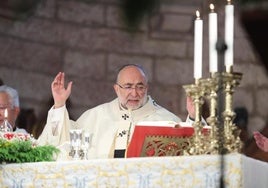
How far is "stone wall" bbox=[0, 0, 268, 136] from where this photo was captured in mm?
9391

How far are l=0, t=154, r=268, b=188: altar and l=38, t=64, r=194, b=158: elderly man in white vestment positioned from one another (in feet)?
3.85

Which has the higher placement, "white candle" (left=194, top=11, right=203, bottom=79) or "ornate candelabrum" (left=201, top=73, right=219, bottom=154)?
"white candle" (left=194, top=11, right=203, bottom=79)

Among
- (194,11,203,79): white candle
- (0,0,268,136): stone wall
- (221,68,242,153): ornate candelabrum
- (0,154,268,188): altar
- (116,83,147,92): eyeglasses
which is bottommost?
(0,154,268,188): altar

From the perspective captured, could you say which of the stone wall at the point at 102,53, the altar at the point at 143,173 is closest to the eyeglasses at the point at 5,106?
the stone wall at the point at 102,53

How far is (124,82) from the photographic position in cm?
725

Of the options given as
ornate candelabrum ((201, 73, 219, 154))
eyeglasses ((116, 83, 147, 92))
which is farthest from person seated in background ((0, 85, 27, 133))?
ornate candelabrum ((201, 73, 219, 154))

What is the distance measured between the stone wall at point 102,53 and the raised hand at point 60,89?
256cm

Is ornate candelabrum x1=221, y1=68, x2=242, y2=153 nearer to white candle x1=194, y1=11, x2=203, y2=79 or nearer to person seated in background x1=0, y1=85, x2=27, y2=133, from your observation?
white candle x1=194, y1=11, x2=203, y2=79

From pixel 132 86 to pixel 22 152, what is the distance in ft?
5.62

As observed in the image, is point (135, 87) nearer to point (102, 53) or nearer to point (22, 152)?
point (22, 152)

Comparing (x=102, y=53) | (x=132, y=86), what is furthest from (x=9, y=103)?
(x=102, y=53)

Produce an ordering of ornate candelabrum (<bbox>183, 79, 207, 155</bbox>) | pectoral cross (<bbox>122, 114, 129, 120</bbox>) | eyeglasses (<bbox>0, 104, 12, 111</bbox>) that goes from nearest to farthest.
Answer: ornate candelabrum (<bbox>183, 79, 207, 155</bbox>) → pectoral cross (<bbox>122, 114, 129, 120</bbox>) → eyeglasses (<bbox>0, 104, 12, 111</bbox>)

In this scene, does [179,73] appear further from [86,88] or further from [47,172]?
[47,172]

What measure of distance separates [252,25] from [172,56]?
74 cm
